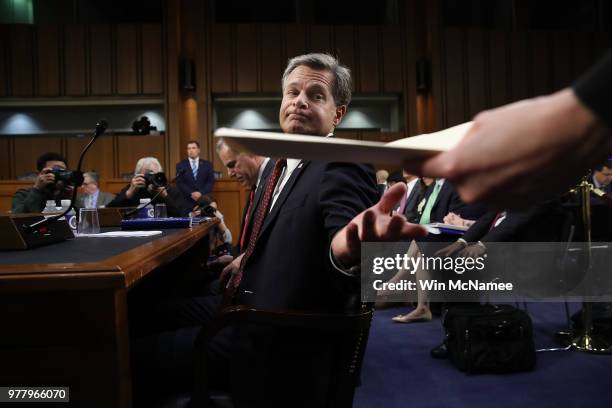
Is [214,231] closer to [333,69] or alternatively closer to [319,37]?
[333,69]

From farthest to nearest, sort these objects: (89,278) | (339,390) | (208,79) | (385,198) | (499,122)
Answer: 1. (208,79)
2. (339,390)
3. (89,278)
4. (385,198)
5. (499,122)

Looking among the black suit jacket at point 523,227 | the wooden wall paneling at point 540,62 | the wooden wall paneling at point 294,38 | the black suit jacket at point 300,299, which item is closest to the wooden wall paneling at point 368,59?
the wooden wall paneling at point 294,38

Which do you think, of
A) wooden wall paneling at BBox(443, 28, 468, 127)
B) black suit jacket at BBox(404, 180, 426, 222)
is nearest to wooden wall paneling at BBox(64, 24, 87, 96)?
wooden wall paneling at BBox(443, 28, 468, 127)

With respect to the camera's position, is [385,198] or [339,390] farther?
[339,390]

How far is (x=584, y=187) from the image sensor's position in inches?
111

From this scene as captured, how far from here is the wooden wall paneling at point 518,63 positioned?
30.8ft

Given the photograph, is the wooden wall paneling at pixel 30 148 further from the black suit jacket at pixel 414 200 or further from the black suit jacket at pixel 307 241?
the black suit jacket at pixel 307 241

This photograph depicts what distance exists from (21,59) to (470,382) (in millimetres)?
9264

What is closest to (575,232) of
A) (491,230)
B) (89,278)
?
(491,230)

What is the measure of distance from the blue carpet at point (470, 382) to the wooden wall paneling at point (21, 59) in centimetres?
838

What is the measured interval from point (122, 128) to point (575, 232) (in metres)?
8.67

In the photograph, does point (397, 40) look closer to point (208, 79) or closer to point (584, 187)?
point (208, 79)

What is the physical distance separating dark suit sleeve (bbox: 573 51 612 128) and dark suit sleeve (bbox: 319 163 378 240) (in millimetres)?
683

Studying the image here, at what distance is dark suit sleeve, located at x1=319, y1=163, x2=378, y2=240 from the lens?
41.3 inches
